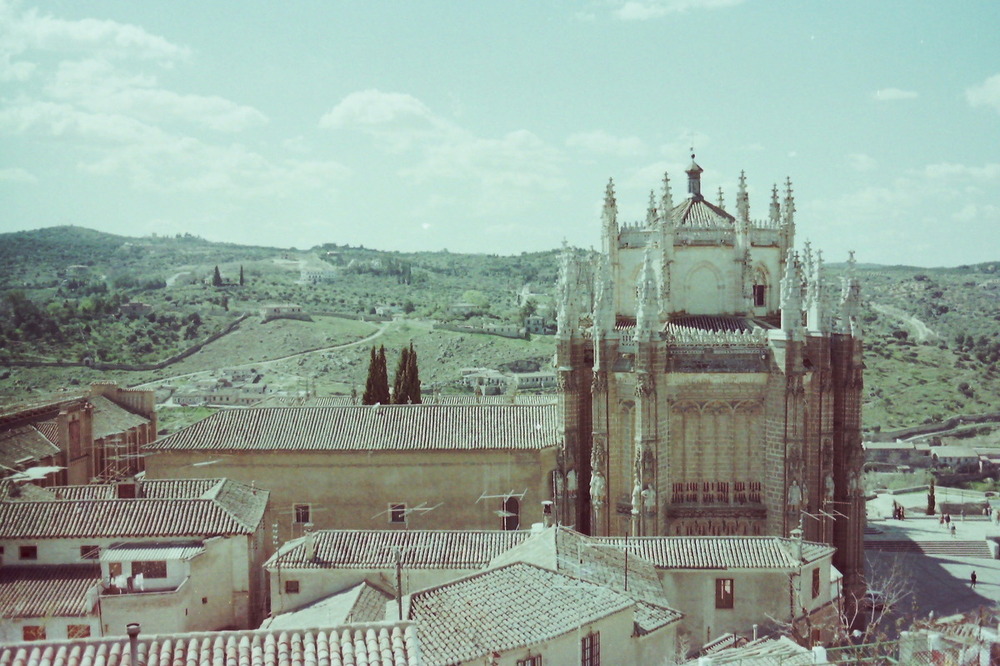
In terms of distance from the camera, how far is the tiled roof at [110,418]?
127ft

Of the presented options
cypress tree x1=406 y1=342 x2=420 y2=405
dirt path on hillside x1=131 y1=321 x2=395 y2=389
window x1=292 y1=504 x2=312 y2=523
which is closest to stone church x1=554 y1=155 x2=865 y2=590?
window x1=292 y1=504 x2=312 y2=523

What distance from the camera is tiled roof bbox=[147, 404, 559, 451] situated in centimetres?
3161

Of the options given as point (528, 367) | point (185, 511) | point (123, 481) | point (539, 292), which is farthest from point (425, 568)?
point (539, 292)

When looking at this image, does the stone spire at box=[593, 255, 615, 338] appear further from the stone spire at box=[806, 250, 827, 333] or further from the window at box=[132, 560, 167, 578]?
the window at box=[132, 560, 167, 578]

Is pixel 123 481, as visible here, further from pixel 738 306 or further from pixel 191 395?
pixel 191 395

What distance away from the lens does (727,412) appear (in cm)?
2783

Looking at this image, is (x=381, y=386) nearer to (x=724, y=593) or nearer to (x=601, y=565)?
(x=724, y=593)

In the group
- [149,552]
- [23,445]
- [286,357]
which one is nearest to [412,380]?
[23,445]

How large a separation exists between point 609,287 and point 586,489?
6297 mm

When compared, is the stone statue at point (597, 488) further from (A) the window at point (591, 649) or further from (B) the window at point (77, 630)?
(B) the window at point (77, 630)

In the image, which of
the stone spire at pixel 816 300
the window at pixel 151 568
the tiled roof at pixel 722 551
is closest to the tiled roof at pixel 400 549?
the window at pixel 151 568

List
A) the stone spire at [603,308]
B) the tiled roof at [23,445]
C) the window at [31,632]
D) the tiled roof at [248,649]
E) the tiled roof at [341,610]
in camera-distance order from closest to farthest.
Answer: the tiled roof at [248,649] < the tiled roof at [341,610] < the window at [31,632] < the stone spire at [603,308] < the tiled roof at [23,445]

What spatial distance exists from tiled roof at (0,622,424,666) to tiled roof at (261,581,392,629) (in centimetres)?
1122

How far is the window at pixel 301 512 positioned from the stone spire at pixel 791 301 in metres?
16.7
